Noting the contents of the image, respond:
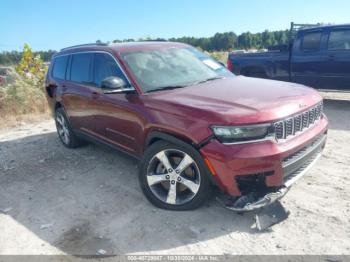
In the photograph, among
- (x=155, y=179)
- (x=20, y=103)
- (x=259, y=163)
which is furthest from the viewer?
(x=20, y=103)

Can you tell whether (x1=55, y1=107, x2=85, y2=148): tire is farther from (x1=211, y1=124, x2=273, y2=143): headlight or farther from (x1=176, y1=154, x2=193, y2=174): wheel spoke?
(x1=211, y1=124, x2=273, y2=143): headlight

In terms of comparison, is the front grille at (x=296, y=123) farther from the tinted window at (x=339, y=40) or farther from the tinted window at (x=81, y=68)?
the tinted window at (x=339, y=40)

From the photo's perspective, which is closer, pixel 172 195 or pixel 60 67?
pixel 172 195

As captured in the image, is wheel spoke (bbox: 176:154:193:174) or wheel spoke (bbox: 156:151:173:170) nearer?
wheel spoke (bbox: 176:154:193:174)

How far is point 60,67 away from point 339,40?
20.6 ft

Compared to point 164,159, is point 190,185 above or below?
below

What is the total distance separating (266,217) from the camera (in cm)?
354

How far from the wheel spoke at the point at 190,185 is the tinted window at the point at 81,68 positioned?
234 centimetres

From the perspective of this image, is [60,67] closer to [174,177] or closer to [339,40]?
[174,177]

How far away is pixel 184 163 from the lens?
12.0 feet

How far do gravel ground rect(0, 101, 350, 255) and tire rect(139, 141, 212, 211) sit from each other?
→ 15 cm

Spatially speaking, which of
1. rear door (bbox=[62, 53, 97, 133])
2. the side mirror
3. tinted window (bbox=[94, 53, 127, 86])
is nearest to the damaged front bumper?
the side mirror

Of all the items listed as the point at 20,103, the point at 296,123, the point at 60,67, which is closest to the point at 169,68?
the point at 296,123

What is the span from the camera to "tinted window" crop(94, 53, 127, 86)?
4.49 metres
